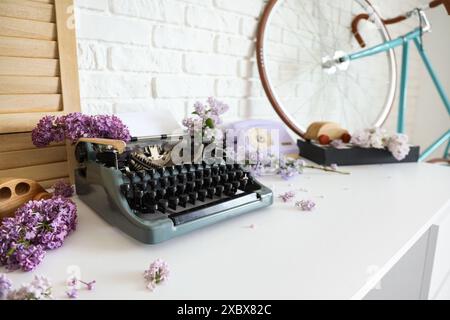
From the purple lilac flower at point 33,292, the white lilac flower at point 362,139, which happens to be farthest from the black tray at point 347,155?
the purple lilac flower at point 33,292

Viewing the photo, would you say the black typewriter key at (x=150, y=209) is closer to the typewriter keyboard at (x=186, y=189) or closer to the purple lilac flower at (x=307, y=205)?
the typewriter keyboard at (x=186, y=189)

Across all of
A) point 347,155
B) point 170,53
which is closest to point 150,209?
point 170,53

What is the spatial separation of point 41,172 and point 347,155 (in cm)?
85

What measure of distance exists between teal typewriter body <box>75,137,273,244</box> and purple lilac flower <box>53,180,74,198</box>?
37 mm

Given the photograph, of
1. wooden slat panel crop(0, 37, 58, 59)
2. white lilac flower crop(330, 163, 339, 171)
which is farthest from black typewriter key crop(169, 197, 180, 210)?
white lilac flower crop(330, 163, 339, 171)

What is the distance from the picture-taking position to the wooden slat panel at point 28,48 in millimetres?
655

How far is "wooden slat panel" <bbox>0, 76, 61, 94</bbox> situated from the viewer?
663 mm

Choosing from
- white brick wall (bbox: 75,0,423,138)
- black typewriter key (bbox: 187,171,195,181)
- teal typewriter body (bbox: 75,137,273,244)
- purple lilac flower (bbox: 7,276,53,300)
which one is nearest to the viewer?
purple lilac flower (bbox: 7,276,53,300)

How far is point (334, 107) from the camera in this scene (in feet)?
4.98

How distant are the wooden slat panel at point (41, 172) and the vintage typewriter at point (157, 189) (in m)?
0.12

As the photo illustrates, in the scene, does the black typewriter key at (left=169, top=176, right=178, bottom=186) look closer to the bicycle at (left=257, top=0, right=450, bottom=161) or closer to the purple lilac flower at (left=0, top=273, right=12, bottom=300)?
the purple lilac flower at (left=0, top=273, right=12, bottom=300)

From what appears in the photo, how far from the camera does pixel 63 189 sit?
69 centimetres

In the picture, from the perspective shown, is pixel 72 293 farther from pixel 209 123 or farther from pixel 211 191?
pixel 209 123
